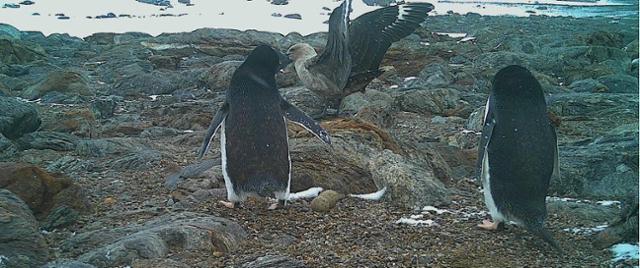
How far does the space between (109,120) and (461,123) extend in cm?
460

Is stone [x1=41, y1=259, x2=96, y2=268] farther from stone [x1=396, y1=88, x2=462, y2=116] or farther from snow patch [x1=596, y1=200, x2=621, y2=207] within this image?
stone [x1=396, y1=88, x2=462, y2=116]

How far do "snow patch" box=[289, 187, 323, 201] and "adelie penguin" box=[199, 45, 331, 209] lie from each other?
0.21m

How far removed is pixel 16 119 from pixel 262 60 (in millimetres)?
3406

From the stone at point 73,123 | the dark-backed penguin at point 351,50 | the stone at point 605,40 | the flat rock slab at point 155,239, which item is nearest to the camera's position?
the flat rock slab at point 155,239

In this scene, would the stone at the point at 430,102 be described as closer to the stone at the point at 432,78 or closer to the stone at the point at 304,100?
the stone at the point at 304,100

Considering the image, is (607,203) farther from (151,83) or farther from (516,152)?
(151,83)

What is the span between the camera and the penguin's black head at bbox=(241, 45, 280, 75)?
4.82m

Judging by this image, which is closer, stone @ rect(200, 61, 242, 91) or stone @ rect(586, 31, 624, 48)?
stone @ rect(200, 61, 242, 91)

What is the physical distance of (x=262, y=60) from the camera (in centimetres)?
483

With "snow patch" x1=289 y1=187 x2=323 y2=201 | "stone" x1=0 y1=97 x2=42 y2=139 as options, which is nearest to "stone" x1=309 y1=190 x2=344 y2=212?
"snow patch" x1=289 y1=187 x2=323 y2=201

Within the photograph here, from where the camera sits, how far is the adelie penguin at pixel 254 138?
4.65 meters

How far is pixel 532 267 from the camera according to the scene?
3605 mm

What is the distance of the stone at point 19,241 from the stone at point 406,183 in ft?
7.83

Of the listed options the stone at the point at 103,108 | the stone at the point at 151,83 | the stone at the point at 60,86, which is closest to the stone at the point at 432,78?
the stone at the point at 151,83
